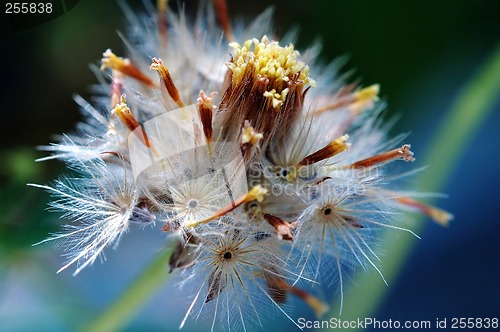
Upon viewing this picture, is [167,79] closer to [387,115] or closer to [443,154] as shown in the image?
[387,115]

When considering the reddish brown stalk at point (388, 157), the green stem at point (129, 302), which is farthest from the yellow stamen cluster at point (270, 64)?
the green stem at point (129, 302)

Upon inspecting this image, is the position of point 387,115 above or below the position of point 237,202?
below

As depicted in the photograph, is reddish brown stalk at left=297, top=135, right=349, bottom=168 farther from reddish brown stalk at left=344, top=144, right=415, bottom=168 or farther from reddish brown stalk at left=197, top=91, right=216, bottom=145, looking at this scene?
reddish brown stalk at left=197, top=91, right=216, bottom=145

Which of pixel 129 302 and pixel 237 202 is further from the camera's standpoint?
pixel 129 302

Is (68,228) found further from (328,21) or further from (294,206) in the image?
(328,21)

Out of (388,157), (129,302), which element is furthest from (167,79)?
(129,302)

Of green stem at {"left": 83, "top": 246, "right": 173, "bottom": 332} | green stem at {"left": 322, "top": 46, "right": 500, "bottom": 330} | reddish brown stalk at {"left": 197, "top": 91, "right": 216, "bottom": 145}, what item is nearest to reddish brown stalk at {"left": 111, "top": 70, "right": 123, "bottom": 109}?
reddish brown stalk at {"left": 197, "top": 91, "right": 216, "bottom": 145}

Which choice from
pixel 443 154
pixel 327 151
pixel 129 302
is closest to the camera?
pixel 327 151
